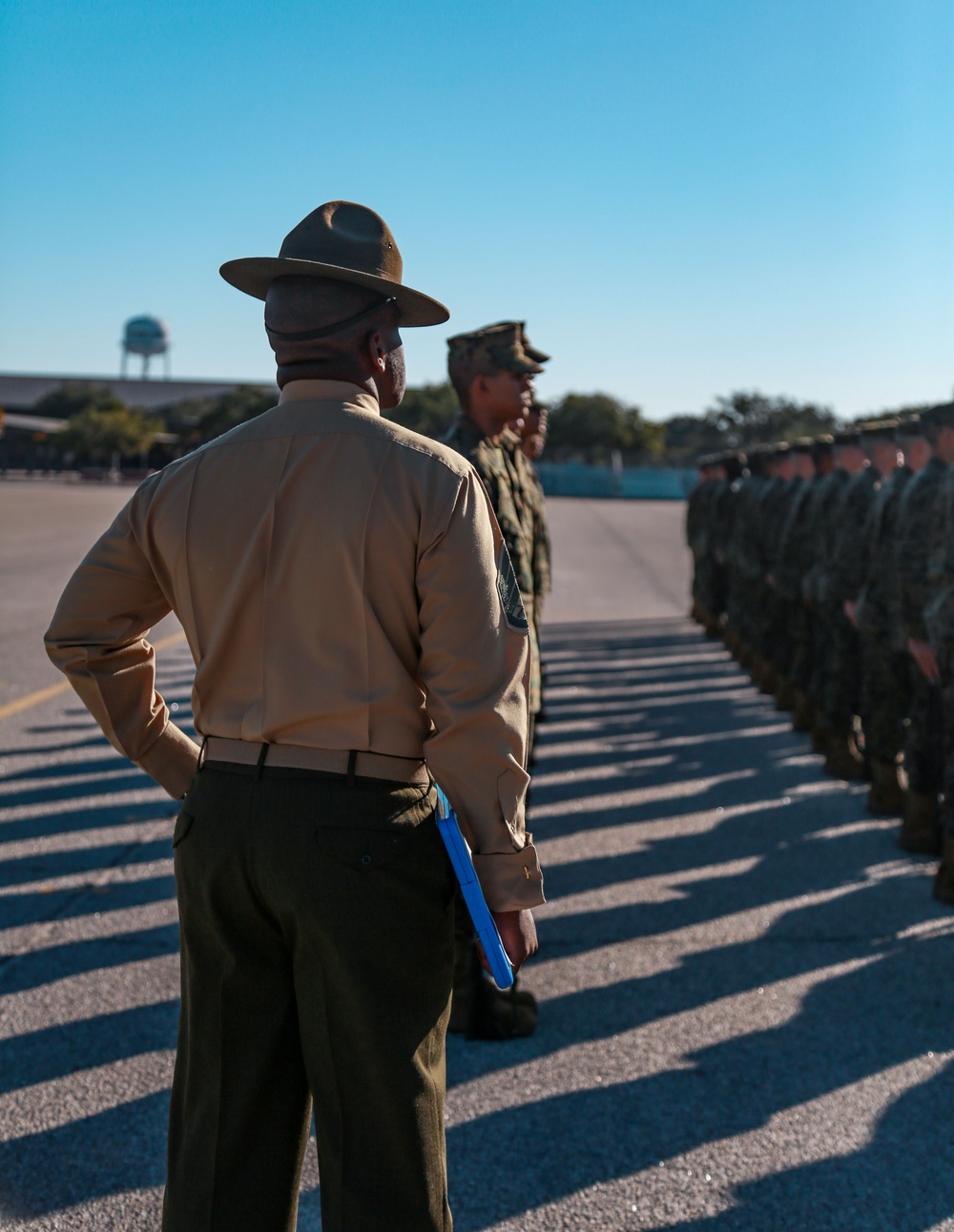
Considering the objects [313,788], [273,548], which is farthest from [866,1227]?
[273,548]

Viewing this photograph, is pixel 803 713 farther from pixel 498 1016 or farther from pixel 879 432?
pixel 498 1016

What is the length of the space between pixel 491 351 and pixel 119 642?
8.53 feet

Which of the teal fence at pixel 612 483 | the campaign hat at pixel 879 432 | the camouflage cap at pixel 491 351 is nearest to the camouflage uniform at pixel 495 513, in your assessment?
the camouflage cap at pixel 491 351

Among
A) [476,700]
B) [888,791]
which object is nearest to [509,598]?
[476,700]

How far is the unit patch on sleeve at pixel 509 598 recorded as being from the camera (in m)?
2.02

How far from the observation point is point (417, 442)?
200 cm

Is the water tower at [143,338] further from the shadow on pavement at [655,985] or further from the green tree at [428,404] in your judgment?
the shadow on pavement at [655,985]

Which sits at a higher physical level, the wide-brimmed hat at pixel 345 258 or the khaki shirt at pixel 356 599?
the wide-brimmed hat at pixel 345 258

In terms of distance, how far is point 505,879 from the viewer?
1.98m

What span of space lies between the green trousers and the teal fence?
5605 centimetres

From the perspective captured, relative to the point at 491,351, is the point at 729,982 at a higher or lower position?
lower

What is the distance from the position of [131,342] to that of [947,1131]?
114670 millimetres

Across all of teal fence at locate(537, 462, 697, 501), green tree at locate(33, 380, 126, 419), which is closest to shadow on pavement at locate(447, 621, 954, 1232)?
teal fence at locate(537, 462, 697, 501)

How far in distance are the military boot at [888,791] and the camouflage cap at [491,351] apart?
3.22 meters
